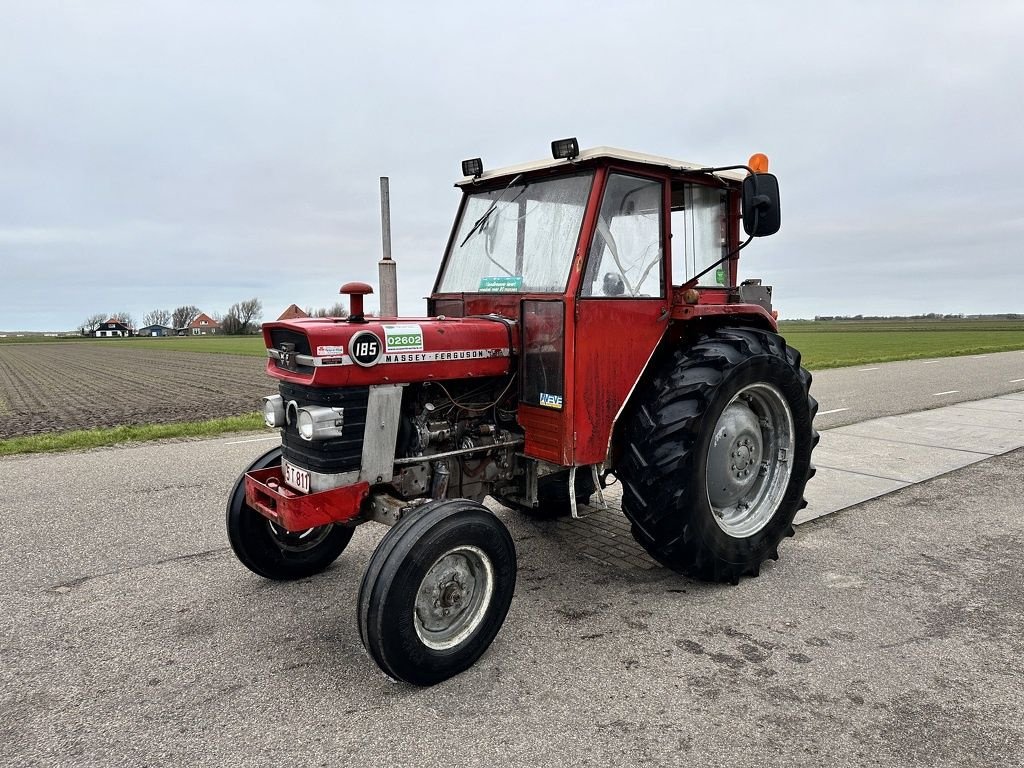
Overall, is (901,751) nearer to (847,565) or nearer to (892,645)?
(892,645)

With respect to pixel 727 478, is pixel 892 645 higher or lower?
lower

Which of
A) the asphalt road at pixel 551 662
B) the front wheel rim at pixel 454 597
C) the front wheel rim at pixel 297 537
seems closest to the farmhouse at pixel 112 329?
the asphalt road at pixel 551 662

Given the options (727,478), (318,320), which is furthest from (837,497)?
(318,320)

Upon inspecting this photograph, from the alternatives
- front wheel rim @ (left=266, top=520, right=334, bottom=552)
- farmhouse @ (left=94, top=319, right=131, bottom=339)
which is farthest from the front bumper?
farmhouse @ (left=94, top=319, right=131, bottom=339)

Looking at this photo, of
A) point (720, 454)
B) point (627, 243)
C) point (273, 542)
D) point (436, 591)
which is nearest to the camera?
point (436, 591)

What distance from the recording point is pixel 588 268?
3.71 meters

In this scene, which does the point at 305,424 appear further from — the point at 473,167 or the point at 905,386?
the point at 905,386

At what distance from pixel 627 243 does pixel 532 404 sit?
3.45 feet

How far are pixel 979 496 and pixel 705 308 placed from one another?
360 centimetres

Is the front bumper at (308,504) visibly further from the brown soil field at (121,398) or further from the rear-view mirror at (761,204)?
the brown soil field at (121,398)

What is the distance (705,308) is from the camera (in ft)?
13.7

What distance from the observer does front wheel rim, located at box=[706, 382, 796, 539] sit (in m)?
4.24

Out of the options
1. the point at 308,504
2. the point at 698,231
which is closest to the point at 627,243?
the point at 698,231

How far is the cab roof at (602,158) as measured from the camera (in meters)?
3.71
